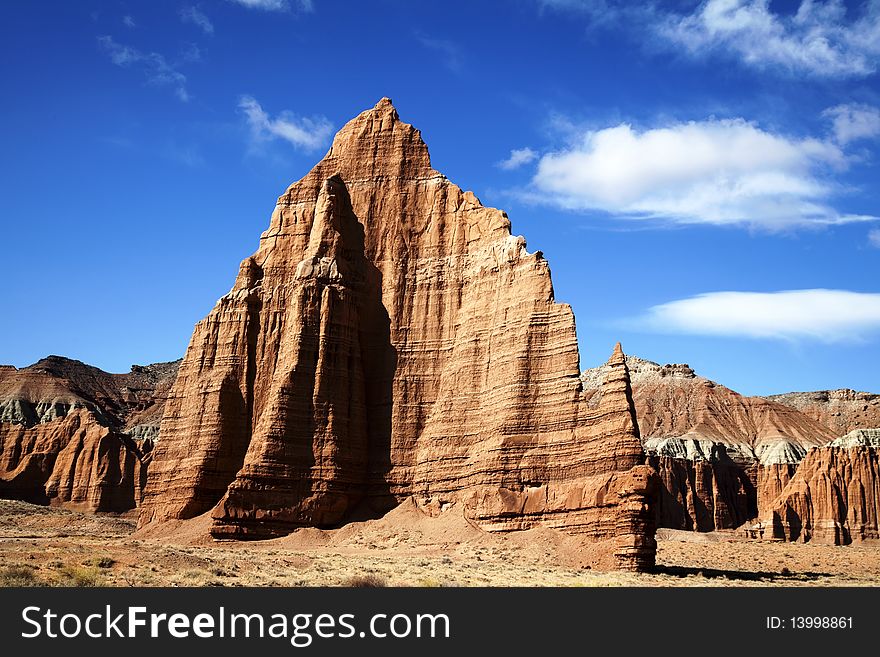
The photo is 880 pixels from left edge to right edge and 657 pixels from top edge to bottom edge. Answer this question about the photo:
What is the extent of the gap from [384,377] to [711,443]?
352 feet

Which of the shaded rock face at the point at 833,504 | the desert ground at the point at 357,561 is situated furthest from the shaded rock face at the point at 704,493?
the desert ground at the point at 357,561

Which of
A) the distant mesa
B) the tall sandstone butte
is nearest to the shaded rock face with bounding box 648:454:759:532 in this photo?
the distant mesa

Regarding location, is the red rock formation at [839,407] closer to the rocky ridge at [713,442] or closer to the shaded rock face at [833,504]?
the rocky ridge at [713,442]

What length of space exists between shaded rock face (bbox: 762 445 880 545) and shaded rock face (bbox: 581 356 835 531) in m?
8.01

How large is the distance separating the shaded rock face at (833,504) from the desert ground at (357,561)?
187 ft

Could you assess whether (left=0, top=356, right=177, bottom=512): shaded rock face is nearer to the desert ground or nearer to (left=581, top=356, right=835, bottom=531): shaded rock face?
the desert ground

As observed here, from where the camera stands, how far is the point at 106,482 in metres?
113

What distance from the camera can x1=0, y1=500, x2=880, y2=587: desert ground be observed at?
118 feet

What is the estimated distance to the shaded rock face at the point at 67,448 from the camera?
114 meters

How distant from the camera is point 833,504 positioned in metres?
138

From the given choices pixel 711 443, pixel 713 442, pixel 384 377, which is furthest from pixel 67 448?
pixel 713 442

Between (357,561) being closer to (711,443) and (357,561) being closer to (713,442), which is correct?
(711,443)
